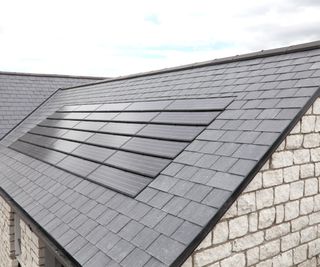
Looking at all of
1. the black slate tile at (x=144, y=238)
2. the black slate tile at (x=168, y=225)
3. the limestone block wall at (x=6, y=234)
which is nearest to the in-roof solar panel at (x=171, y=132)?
the black slate tile at (x=168, y=225)

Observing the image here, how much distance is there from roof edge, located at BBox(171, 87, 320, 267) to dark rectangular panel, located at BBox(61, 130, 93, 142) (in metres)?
4.71

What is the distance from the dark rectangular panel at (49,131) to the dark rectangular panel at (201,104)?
3603 mm

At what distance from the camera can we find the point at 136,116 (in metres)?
7.12

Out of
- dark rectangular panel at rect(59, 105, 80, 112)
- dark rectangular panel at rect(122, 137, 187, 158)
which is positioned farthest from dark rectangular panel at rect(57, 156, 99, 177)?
dark rectangular panel at rect(59, 105, 80, 112)

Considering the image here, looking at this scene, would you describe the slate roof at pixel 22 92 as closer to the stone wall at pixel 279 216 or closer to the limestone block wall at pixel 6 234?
the limestone block wall at pixel 6 234

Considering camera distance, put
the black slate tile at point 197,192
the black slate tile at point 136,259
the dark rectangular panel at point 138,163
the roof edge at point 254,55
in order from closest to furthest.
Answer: the black slate tile at point 136,259
the black slate tile at point 197,192
the dark rectangular panel at point 138,163
the roof edge at point 254,55

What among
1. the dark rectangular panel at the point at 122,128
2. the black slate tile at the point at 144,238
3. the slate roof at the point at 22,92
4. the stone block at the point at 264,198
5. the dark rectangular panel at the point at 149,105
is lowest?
the black slate tile at the point at 144,238

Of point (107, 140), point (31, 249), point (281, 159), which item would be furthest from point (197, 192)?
point (31, 249)

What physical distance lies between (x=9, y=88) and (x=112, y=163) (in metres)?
12.3

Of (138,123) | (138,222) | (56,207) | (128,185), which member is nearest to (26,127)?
(138,123)

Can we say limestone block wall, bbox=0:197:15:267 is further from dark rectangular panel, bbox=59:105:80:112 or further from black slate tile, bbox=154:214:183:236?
black slate tile, bbox=154:214:183:236

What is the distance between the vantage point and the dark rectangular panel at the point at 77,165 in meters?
5.94

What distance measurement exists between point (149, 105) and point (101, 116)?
1.68 metres

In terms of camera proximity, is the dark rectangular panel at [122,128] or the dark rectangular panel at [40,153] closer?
the dark rectangular panel at [122,128]
